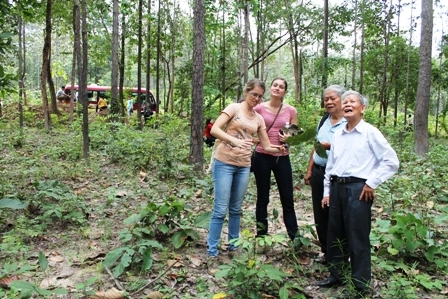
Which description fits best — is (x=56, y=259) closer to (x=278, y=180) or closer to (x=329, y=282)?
(x=278, y=180)

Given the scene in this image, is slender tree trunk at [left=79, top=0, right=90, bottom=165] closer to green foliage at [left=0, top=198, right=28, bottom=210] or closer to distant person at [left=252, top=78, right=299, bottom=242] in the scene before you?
green foliage at [left=0, top=198, right=28, bottom=210]

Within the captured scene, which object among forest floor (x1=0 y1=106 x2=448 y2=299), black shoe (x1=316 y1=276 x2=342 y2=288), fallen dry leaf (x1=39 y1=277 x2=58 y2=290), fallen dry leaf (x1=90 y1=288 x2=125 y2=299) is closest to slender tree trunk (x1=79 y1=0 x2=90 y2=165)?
forest floor (x1=0 y1=106 x2=448 y2=299)

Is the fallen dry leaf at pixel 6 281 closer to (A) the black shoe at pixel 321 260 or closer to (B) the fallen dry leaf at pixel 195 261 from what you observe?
(B) the fallen dry leaf at pixel 195 261

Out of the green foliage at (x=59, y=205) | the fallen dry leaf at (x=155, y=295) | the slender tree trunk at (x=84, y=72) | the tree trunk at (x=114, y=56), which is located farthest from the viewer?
the tree trunk at (x=114, y=56)

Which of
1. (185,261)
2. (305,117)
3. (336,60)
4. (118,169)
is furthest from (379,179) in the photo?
(336,60)

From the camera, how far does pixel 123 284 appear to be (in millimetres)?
3207

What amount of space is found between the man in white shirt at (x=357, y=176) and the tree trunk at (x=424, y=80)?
27.5 feet

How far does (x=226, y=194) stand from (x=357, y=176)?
1.24 meters

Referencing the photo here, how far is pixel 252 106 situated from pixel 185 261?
5.33 ft

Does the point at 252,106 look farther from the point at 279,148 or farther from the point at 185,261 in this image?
the point at 185,261

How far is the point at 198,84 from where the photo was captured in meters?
6.95

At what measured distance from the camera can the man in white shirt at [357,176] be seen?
2800mm

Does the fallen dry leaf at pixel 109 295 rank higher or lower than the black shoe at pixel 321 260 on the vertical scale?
lower

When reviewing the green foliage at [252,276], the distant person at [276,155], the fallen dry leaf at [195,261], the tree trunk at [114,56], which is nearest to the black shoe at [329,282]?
the green foliage at [252,276]
